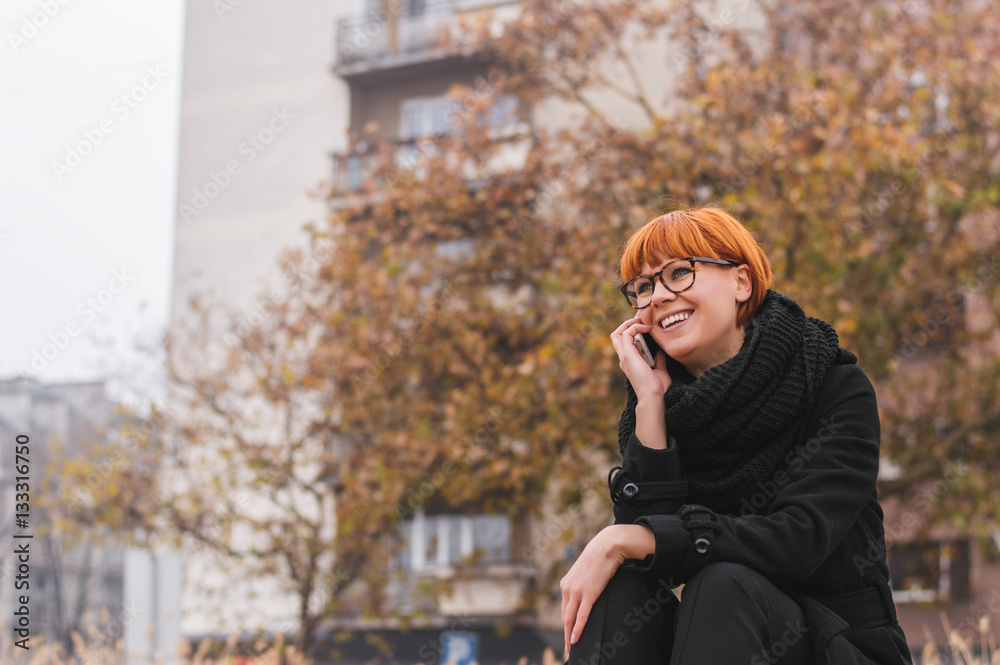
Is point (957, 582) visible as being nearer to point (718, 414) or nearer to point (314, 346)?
point (314, 346)

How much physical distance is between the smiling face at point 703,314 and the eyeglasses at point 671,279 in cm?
1

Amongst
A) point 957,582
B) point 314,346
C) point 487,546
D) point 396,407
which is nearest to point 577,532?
point 396,407

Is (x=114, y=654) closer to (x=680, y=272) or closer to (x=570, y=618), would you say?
(x=570, y=618)

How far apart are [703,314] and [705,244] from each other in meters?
0.17

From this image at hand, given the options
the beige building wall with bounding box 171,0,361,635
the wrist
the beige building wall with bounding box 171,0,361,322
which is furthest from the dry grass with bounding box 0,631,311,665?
the beige building wall with bounding box 171,0,361,322

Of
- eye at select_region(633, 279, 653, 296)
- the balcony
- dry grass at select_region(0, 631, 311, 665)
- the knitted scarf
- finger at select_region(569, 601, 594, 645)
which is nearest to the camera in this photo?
finger at select_region(569, 601, 594, 645)

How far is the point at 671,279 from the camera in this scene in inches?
87.4

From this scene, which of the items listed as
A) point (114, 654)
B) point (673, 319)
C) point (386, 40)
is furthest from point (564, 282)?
point (386, 40)

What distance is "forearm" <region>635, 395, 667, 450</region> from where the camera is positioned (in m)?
2.14

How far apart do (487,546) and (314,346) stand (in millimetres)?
7337

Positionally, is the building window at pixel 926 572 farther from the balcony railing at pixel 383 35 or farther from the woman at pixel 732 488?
the woman at pixel 732 488

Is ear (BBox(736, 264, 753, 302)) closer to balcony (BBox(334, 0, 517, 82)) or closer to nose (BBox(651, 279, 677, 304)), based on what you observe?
nose (BBox(651, 279, 677, 304))

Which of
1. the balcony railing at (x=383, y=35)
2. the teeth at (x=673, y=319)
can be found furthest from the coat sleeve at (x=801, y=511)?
the balcony railing at (x=383, y=35)

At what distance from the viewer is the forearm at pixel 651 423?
2143 millimetres
